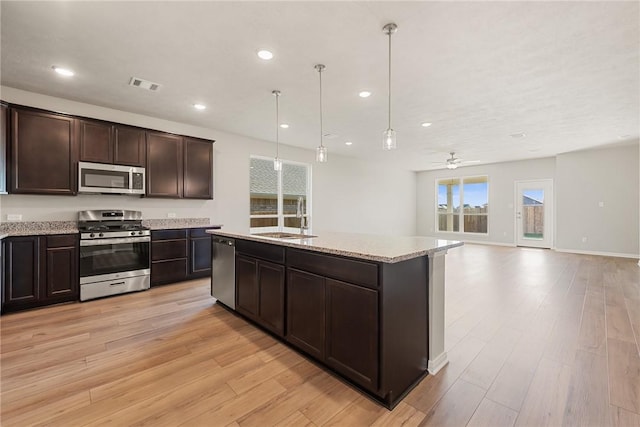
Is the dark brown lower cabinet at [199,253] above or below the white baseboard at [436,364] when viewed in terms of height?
above

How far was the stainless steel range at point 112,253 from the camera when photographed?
3.64 meters

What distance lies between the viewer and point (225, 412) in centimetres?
167

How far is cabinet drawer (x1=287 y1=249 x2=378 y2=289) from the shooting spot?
5.72 ft

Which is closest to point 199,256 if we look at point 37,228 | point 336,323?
point 37,228

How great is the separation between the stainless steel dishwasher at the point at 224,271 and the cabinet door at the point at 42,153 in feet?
7.12

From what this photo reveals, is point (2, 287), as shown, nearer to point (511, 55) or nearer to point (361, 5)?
point (361, 5)

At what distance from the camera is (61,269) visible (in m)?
3.49

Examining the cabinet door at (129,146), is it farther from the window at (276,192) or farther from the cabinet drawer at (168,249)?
the window at (276,192)

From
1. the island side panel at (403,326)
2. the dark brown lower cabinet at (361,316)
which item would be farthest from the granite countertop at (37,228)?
the island side panel at (403,326)

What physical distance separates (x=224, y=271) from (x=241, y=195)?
2648 millimetres

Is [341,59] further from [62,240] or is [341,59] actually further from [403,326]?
[62,240]

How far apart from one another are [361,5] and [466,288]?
12.6ft

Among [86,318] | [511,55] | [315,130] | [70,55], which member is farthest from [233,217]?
[511,55]

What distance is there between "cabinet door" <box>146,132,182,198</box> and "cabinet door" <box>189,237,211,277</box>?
0.82 m
